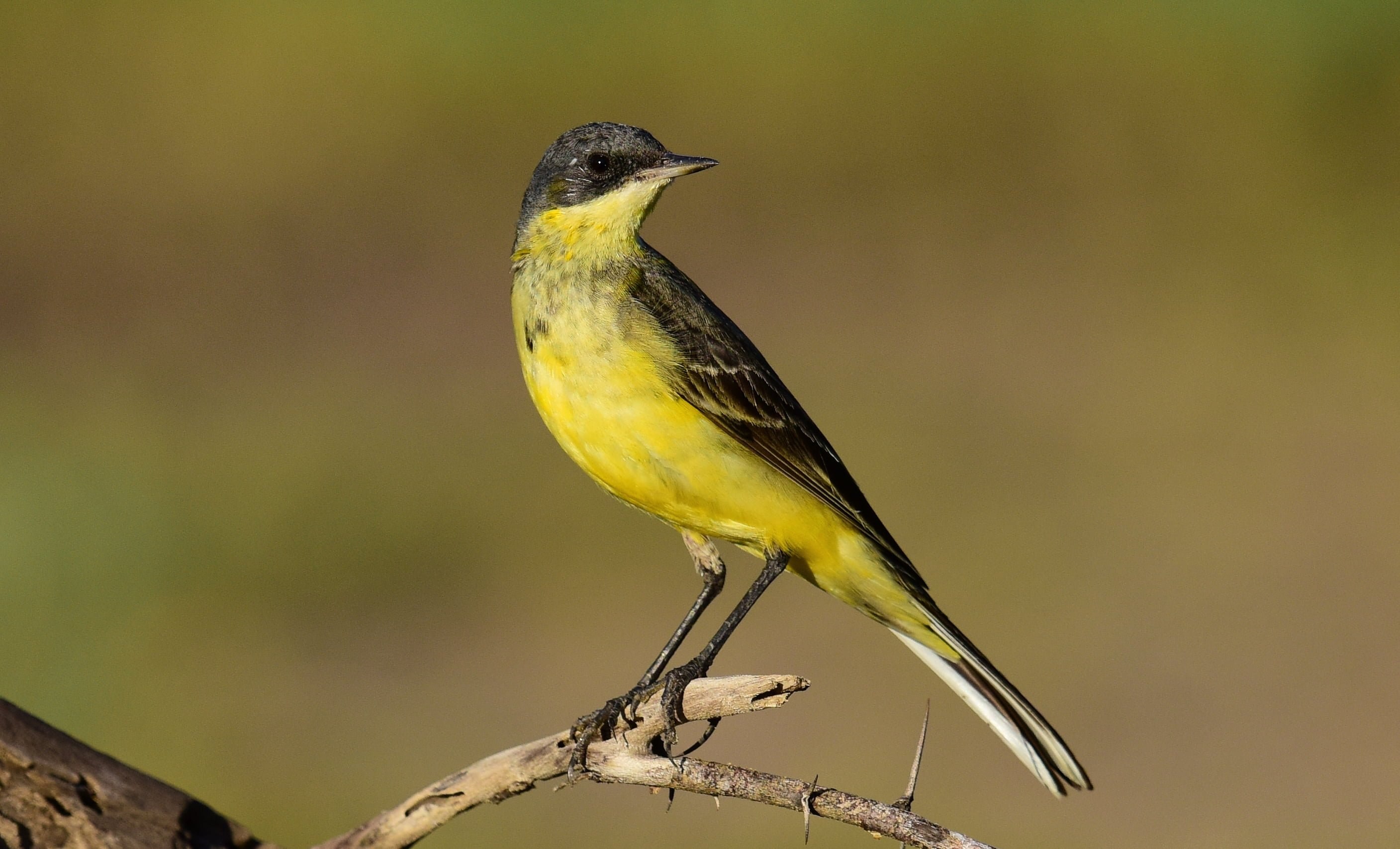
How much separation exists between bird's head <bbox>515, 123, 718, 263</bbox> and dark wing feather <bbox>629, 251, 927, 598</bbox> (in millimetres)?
231

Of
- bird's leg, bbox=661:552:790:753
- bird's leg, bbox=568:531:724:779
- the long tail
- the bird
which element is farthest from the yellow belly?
the long tail

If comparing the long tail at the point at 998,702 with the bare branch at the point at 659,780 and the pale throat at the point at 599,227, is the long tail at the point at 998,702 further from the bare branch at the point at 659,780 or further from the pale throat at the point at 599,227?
the pale throat at the point at 599,227

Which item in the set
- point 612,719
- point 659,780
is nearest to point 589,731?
point 612,719

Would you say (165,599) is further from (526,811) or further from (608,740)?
(608,740)

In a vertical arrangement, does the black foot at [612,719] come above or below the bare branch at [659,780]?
above

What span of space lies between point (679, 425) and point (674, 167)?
A: 1.06 metres

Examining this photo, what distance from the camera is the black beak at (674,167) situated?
566cm

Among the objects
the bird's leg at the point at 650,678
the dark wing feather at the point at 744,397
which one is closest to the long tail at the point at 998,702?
the dark wing feather at the point at 744,397

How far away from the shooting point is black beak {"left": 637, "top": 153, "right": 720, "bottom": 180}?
5.66 m

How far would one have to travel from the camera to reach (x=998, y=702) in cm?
589

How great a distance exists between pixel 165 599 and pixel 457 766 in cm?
Result: 304

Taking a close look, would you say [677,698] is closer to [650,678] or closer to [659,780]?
[659,780]

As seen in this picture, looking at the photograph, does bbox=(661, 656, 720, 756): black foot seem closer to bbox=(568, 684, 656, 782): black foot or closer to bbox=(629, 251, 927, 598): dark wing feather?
bbox=(568, 684, 656, 782): black foot

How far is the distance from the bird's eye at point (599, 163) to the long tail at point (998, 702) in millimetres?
2164
